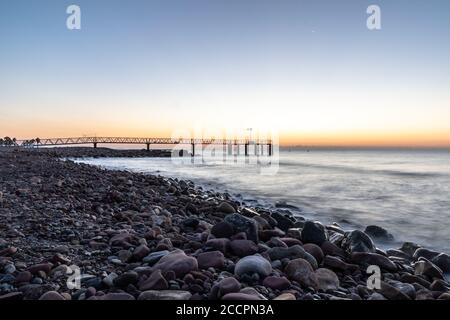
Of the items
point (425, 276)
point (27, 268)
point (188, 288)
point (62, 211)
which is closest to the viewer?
point (188, 288)

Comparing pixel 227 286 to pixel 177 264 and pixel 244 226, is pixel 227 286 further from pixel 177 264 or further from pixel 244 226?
pixel 244 226

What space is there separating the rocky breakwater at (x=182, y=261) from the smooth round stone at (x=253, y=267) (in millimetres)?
13

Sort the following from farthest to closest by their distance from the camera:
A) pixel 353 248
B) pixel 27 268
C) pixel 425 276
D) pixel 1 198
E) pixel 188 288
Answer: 1. pixel 1 198
2. pixel 353 248
3. pixel 425 276
4. pixel 27 268
5. pixel 188 288

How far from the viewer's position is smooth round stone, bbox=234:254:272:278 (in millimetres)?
4070

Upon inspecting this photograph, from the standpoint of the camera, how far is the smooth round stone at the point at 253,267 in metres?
4.07

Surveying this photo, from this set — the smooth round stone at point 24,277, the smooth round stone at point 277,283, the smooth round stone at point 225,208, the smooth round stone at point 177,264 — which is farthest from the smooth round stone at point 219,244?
the smooth round stone at point 225,208

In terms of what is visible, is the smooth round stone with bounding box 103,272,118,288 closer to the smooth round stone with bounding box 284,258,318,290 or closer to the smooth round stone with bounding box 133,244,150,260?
the smooth round stone with bounding box 133,244,150,260

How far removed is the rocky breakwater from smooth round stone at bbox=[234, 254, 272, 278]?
0.01m

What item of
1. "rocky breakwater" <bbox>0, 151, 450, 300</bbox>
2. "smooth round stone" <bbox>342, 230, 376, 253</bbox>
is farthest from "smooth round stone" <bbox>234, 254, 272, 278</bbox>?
"smooth round stone" <bbox>342, 230, 376, 253</bbox>

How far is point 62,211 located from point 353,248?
5.78 meters

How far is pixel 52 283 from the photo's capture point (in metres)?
3.65
